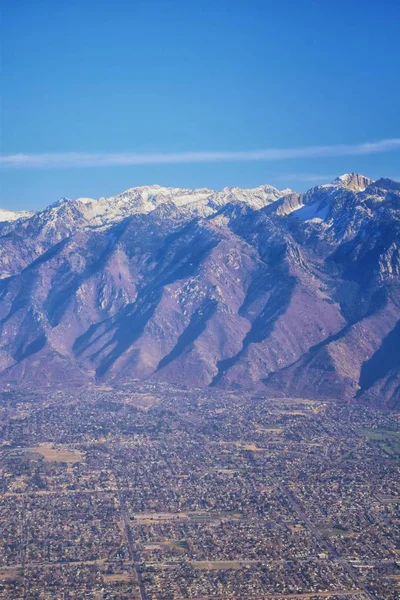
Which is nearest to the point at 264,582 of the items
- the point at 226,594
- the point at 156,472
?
the point at 226,594

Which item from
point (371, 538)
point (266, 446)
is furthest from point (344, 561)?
point (266, 446)

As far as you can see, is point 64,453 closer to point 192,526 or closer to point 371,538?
point 192,526

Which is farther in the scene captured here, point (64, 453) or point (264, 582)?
point (64, 453)

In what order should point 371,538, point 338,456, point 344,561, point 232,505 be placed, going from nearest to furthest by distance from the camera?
1. point 344,561
2. point 371,538
3. point 232,505
4. point 338,456

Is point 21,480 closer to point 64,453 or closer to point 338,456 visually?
point 64,453

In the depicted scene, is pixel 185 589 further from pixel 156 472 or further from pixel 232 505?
pixel 156 472

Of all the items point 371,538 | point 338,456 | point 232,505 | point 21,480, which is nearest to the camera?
point 371,538

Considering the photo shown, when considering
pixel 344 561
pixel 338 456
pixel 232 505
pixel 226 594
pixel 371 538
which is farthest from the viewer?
pixel 338 456

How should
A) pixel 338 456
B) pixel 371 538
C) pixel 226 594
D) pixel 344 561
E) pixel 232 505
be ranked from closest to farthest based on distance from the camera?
pixel 226 594 → pixel 344 561 → pixel 371 538 → pixel 232 505 → pixel 338 456

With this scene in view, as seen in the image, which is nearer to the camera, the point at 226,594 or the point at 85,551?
the point at 226,594
